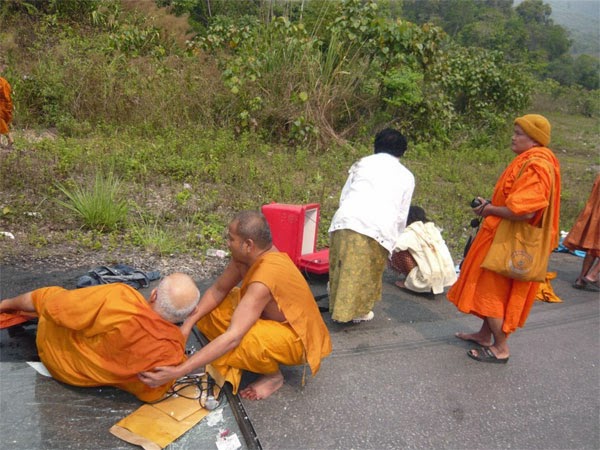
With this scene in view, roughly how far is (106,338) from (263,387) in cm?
91

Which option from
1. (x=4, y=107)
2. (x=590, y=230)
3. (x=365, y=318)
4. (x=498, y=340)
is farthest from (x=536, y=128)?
(x=4, y=107)

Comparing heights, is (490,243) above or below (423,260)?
above

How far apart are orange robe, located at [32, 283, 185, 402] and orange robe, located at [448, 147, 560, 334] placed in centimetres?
195

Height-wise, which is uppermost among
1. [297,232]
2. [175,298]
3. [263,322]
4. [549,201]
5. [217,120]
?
[549,201]

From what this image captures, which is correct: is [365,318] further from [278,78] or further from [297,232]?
[278,78]

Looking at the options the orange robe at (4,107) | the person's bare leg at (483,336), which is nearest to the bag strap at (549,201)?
the person's bare leg at (483,336)

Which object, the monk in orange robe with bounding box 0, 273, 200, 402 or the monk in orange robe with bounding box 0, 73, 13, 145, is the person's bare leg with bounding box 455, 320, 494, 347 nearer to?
the monk in orange robe with bounding box 0, 273, 200, 402

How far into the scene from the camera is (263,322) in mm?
2906

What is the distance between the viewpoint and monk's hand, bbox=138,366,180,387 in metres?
2.59

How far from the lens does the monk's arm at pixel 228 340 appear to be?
8.54 ft

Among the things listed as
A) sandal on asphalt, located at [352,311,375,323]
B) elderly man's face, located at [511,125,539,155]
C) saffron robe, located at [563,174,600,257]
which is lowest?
sandal on asphalt, located at [352,311,375,323]

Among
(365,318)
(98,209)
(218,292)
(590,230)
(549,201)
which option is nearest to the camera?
(218,292)

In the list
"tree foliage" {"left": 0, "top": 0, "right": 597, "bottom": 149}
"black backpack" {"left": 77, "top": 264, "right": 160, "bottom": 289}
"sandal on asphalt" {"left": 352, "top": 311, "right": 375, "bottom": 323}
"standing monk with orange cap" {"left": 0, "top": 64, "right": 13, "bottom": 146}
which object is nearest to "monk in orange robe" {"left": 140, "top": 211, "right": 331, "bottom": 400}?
"sandal on asphalt" {"left": 352, "top": 311, "right": 375, "bottom": 323}

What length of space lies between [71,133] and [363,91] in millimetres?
4983
